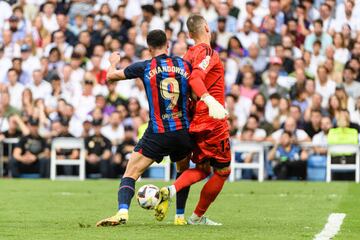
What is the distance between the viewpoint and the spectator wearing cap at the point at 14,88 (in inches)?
1038

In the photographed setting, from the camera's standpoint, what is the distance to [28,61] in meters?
27.5

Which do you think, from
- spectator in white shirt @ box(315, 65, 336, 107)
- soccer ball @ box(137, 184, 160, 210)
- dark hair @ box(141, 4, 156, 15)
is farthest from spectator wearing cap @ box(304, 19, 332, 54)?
soccer ball @ box(137, 184, 160, 210)

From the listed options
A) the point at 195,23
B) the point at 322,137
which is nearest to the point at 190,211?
the point at 195,23

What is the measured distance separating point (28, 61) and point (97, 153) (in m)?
3.89

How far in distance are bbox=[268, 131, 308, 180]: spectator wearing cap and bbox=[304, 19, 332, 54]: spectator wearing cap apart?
3088 mm

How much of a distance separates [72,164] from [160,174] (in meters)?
1.98

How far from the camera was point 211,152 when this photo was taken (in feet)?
39.8

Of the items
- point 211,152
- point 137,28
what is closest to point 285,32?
point 137,28

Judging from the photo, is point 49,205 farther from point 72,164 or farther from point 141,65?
point 72,164

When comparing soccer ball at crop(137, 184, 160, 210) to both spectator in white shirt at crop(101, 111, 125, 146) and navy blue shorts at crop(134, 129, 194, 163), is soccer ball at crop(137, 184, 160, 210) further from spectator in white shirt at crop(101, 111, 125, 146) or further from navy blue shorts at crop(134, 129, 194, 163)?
spectator in white shirt at crop(101, 111, 125, 146)

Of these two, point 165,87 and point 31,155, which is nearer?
point 165,87

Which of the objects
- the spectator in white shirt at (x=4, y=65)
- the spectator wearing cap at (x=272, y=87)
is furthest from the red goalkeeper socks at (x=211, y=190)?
the spectator in white shirt at (x=4, y=65)

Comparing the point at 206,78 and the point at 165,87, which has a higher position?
the point at 206,78

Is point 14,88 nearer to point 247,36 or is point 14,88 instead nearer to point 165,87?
point 247,36
